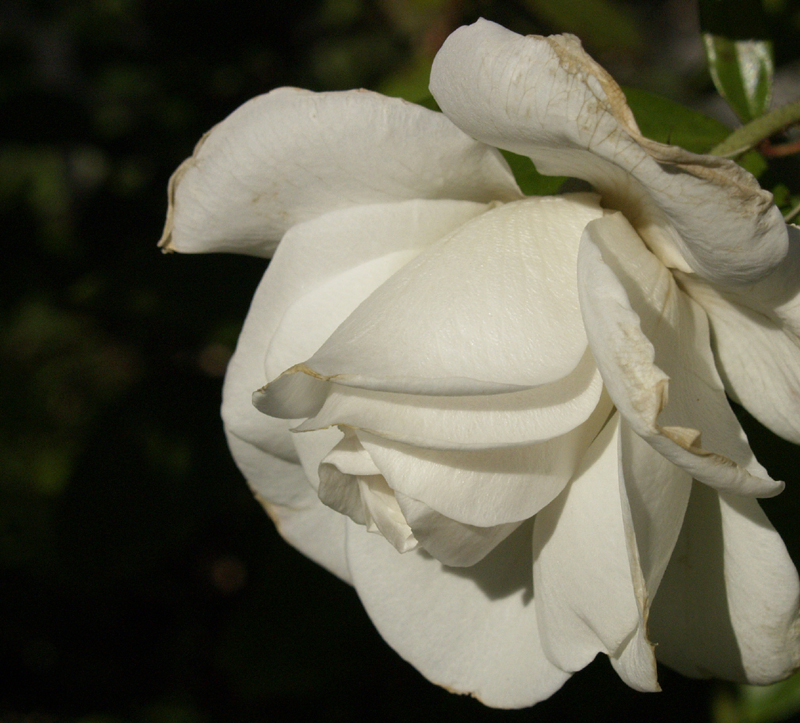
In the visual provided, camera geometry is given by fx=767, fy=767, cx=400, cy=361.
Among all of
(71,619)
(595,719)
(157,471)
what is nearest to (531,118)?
(595,719)

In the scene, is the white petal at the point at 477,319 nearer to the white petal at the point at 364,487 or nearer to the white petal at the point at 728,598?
the white petal at the point at 364,487

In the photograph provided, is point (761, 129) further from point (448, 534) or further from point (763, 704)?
point (763, 704)

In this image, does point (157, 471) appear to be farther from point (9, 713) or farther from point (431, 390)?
point (9, 713)

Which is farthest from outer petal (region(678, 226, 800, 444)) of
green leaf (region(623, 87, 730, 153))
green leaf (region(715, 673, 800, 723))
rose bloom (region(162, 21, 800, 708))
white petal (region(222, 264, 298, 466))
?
green leaf (region(715, 673, 800, 723))

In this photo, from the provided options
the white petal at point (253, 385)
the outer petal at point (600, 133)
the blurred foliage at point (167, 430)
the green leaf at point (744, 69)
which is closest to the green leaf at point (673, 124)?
the blurred foliage at point (167, 430)

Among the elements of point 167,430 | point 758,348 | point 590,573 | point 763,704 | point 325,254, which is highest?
point 325,254

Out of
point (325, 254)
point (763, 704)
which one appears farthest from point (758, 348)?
point (763, 704)
